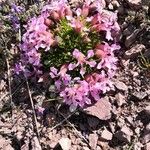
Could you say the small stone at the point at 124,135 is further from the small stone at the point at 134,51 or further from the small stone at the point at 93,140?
the small stone at the point at 134,51

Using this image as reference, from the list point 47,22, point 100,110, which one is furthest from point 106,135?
point 47,22

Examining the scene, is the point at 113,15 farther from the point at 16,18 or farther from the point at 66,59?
the point at 16,18

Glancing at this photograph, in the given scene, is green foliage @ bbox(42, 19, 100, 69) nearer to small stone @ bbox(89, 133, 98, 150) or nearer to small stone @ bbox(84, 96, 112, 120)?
small stone @ bbox(84, 96, 112, 120)

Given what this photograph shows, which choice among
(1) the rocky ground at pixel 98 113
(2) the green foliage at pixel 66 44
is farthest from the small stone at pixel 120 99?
(2) the green foliage at pixel 66 44

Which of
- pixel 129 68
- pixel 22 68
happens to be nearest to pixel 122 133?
pixel 129 68

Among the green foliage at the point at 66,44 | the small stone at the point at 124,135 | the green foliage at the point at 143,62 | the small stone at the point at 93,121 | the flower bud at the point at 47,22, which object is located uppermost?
the flower bud at the point at 47,22

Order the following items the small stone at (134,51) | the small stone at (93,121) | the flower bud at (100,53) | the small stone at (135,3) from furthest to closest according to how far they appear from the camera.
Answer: the small stone at (135,3) → the small stone at (134,51) → the flower bud at (100,53) → the small stone at (93,121)

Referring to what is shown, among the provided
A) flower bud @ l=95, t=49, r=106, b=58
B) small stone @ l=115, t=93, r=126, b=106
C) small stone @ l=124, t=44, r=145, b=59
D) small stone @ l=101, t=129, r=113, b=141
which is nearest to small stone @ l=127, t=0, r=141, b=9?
small stone @ l=124, t=44, r=145, b=59
